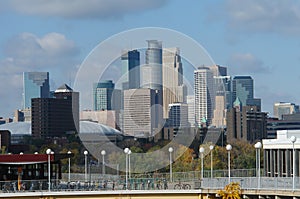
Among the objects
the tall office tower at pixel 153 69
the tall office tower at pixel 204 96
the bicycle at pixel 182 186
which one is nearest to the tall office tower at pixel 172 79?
the tall office tower at pixel 153 69

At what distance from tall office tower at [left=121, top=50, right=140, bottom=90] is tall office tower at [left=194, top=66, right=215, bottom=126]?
87.7ft

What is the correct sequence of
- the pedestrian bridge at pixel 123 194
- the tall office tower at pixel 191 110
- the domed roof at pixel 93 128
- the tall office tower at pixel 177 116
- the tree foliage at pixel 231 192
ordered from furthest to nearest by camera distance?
the tall office tower at pixel 191 110 → the tall office tower at pixel 177 116 → the domed roof at pixel 93 128 → the pedestrian bridge at pixel 123 194 → the tree foliage at pixel 231 192

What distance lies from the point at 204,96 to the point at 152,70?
1670 inches

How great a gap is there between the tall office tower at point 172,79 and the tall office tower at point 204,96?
54.7ft

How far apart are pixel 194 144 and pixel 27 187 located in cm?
8349

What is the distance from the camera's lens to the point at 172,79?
463 ft

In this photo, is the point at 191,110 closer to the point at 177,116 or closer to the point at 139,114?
the point at 177,116

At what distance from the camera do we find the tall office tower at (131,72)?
139 metres

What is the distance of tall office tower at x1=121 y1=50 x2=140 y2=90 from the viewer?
5458 inches

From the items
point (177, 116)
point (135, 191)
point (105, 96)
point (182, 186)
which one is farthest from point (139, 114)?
point (182, 186)

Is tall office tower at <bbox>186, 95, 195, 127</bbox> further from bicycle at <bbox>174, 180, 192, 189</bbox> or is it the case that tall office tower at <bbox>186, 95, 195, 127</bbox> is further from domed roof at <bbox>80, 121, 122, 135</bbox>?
bicycle at <bbox>174, 180, 192, 189</bbox>

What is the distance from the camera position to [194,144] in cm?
15000

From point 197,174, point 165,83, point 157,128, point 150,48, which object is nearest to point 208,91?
point 157,128

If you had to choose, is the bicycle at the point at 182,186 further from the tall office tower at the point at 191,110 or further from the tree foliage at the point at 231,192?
the tall office tower at the point at 191,110
